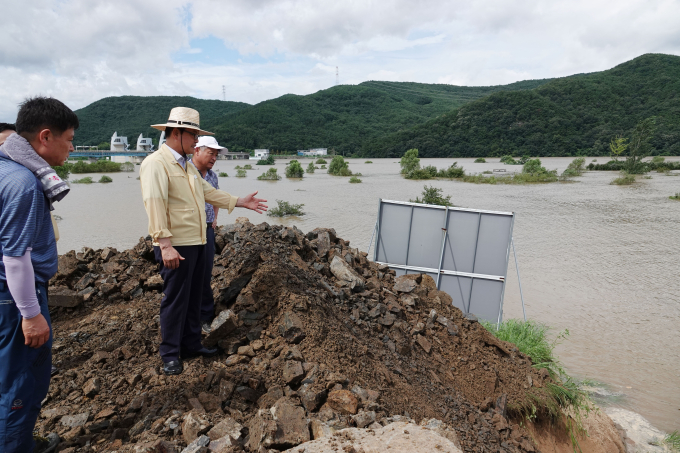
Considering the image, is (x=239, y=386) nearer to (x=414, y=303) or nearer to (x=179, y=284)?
(x=179, y=284)

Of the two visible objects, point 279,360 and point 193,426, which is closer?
point 193,426

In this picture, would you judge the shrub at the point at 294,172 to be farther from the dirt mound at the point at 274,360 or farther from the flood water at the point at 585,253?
the dirt mound at the point at 274,360

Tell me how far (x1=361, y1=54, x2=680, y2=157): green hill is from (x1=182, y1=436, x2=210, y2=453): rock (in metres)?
74.2

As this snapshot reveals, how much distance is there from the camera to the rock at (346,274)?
4.32 m

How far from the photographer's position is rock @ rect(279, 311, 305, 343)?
300 centimetres

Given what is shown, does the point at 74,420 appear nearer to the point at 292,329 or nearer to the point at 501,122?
the point at 292,329

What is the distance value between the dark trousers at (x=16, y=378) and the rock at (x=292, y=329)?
1.54 m

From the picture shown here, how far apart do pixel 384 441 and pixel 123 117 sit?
87.0 metres

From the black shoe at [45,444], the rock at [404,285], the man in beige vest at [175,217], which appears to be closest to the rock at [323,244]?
the rock at [404,285]

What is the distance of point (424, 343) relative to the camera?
4.00m

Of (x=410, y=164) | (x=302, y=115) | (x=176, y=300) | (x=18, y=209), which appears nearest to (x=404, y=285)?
(x=176, y=300)

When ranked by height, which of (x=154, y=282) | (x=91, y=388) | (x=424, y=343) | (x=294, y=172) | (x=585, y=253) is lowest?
(x=585, y=253)

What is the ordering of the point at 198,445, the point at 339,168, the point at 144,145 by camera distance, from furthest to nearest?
the point at 144,145, the point at 339,168, the point at 198,445

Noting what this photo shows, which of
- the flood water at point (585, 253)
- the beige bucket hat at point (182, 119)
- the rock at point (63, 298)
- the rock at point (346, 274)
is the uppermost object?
the beige bucket hat at point (182, 119)
